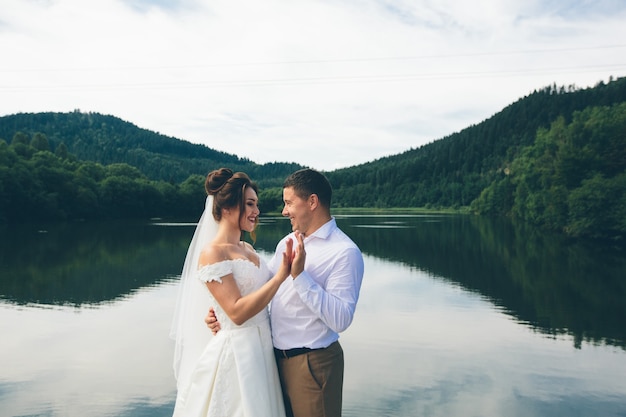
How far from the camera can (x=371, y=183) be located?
16925 cm

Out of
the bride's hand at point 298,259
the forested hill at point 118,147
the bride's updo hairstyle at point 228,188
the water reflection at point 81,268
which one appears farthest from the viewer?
the forested hill at point 118,147

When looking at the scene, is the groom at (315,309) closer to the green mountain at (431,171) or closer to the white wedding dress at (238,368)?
the white wedding dress at (238,368)

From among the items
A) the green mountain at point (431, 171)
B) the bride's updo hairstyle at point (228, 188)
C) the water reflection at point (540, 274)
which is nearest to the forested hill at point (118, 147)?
the green mountain at point (431, 171)

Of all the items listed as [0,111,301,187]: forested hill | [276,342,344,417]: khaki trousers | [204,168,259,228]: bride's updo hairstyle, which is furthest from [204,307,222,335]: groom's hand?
[0,111,301,187]: forested hill

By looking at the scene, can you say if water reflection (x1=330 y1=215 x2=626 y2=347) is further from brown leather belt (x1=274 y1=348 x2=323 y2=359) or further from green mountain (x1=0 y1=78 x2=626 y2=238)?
brown leather belt (x1=274 y1=348 x2=323 y2=359)

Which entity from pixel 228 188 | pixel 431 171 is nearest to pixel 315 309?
pixel 228 188

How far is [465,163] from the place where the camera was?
16312 centimetres

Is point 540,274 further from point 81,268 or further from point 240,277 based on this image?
point 240,277

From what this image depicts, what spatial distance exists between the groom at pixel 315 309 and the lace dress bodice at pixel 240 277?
0.48ft

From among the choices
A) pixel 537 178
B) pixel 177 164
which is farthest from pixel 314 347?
pixel 177 164

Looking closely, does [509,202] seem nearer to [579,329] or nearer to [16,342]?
[579,329]

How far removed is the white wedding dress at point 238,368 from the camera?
3.55 meters

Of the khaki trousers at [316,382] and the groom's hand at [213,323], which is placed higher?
the groom's hand at [213,323]

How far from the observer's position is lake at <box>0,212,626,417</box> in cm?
938
